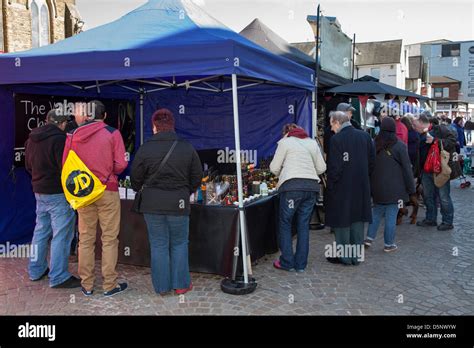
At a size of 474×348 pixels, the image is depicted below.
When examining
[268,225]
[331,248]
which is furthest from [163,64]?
[331,248]

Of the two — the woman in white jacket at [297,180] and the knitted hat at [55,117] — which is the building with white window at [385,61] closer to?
the woman in white jacket at [297,180]

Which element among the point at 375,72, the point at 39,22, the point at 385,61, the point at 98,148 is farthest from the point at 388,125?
the point at 375,72

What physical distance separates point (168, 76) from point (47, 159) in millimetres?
1418

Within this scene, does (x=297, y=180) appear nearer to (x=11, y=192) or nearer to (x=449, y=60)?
(x=11, y=192)

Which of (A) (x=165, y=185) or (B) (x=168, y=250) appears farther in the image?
(B) (x=168, y=250)

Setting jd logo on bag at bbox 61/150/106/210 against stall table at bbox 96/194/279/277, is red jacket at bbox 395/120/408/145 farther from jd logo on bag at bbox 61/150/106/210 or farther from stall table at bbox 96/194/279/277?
jd logo on bag at bbox 61/150/106/210

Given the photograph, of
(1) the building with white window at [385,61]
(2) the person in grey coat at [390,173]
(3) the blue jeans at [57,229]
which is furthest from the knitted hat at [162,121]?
(1) the building with white window at [385,61]

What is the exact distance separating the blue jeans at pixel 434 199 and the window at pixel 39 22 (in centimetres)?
1420

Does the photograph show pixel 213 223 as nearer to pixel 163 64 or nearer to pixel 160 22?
pixel 163 64

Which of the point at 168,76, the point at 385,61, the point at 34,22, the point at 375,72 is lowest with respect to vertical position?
the point at 168,76

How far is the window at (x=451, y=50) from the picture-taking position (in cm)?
6172

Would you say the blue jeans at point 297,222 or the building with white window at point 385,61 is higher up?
the building with white window at point 385,61

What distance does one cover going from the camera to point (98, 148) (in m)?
4.06
